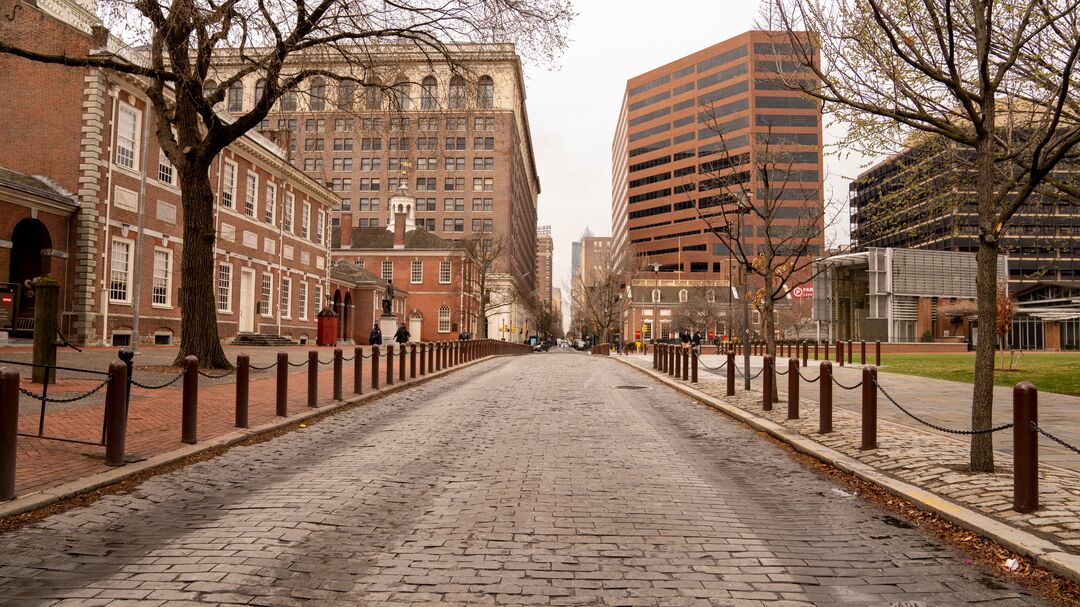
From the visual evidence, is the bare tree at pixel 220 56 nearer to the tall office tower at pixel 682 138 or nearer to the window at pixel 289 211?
the window at pixel 289 211

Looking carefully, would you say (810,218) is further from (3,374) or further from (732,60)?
(732,60)

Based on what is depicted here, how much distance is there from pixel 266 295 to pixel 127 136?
12274 millimetres

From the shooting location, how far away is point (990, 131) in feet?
21.0

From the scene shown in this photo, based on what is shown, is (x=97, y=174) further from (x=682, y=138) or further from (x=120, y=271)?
(x=682, y=138)

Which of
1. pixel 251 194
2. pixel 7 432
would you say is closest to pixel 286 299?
pixel 251 194

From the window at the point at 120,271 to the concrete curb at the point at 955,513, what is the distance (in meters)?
24.1

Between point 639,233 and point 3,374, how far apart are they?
108558 millimetres

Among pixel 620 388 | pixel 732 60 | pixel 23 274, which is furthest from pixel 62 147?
pixel 732 60

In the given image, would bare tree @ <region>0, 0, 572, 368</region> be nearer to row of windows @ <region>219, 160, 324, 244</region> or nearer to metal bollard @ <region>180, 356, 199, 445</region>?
metal bollard @ <region>180, 356, 199, 445</region>

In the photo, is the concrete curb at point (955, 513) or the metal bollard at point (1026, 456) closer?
the concrete curb at point (955, 513)

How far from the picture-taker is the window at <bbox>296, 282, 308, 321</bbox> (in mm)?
40781

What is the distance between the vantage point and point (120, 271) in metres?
25.2

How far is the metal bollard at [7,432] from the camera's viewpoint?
199 inches

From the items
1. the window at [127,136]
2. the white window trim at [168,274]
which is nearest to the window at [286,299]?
the white window trim at [168,274]
